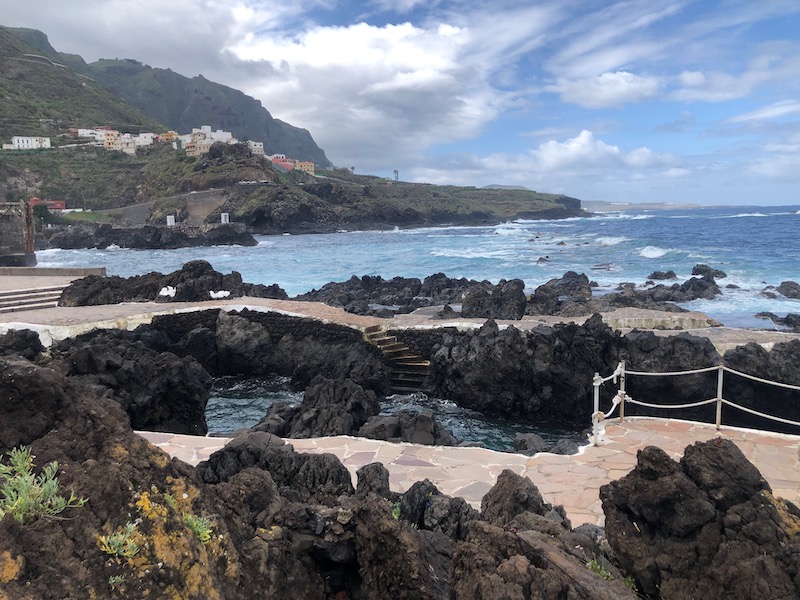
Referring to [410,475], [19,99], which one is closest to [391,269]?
[410,475]

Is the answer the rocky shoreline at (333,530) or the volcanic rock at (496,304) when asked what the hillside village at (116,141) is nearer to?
the volcanic rock at (496,304)

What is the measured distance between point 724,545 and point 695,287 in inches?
925

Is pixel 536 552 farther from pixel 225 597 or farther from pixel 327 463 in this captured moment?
pixel 327 463

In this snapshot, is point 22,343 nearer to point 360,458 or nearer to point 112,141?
point 360,458

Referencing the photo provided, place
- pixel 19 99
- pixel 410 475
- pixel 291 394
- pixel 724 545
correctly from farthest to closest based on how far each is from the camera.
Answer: pixel 19 99 → pixel 291 394 → pixel 410 475 → pixel 724 545

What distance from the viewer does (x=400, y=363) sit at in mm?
13461

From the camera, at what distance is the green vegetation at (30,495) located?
71.3 inches

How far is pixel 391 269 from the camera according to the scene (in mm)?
37594

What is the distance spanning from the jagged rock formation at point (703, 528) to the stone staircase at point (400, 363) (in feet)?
32.9

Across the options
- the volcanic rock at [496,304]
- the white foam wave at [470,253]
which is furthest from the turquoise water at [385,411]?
the white foam wave at [470,253]

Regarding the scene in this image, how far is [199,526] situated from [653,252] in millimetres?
44096

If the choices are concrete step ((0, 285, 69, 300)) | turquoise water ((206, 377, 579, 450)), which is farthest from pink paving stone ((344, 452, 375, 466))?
concrete step ((0, 285, 69, 300))

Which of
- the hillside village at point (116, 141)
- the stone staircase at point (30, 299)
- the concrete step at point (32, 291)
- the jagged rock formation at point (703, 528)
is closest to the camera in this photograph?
the jagged rock formation at point (703, 528)

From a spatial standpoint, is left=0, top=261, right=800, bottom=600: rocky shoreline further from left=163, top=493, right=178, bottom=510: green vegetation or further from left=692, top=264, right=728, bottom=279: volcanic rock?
left=692, top=264, right=728, bottom=279: volcanic rock
